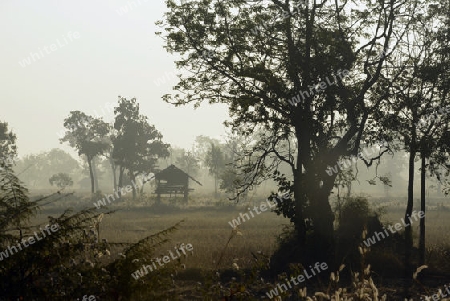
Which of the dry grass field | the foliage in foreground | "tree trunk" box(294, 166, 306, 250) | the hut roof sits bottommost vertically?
the dry grass field

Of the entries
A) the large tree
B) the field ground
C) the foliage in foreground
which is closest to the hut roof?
the field ground

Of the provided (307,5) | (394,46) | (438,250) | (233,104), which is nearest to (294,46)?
(307,5)

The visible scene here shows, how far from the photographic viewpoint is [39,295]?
400cm

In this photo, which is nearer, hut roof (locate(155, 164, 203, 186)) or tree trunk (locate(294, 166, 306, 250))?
tree trunk (locate(294, 166, 306, 250))

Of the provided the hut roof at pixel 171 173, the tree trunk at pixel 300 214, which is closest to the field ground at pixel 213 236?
the tree trunk at pixel 300 214

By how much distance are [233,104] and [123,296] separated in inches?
537

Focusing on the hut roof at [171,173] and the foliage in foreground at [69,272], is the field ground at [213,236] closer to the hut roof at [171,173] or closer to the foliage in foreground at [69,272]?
the foliage in foreground at [69,272]

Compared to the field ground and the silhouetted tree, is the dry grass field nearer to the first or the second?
the field ground

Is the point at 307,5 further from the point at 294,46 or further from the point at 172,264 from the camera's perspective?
the point at 172,264

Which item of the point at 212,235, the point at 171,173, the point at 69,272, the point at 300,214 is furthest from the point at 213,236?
the point at 171,173

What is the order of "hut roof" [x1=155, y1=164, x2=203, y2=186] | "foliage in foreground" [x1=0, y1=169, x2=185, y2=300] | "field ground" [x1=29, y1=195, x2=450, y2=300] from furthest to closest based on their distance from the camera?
"hut roof" [x1=155, y1=164, x2=203, y2=186]
"field ground" [x1=29, y1=195, x2=450, y2=300]
"foliage in foreground" [x1=0, y1=169, x2=185, y2=300]

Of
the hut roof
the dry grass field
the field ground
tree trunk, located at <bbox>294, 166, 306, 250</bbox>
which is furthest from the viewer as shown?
the hut roof

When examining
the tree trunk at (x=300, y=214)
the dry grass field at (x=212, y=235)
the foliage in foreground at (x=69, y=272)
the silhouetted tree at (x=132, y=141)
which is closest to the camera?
the foliage in foreground at (x=69, y=272)

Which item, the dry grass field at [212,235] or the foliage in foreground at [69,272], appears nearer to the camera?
the foliage in foreground at [69,272]
